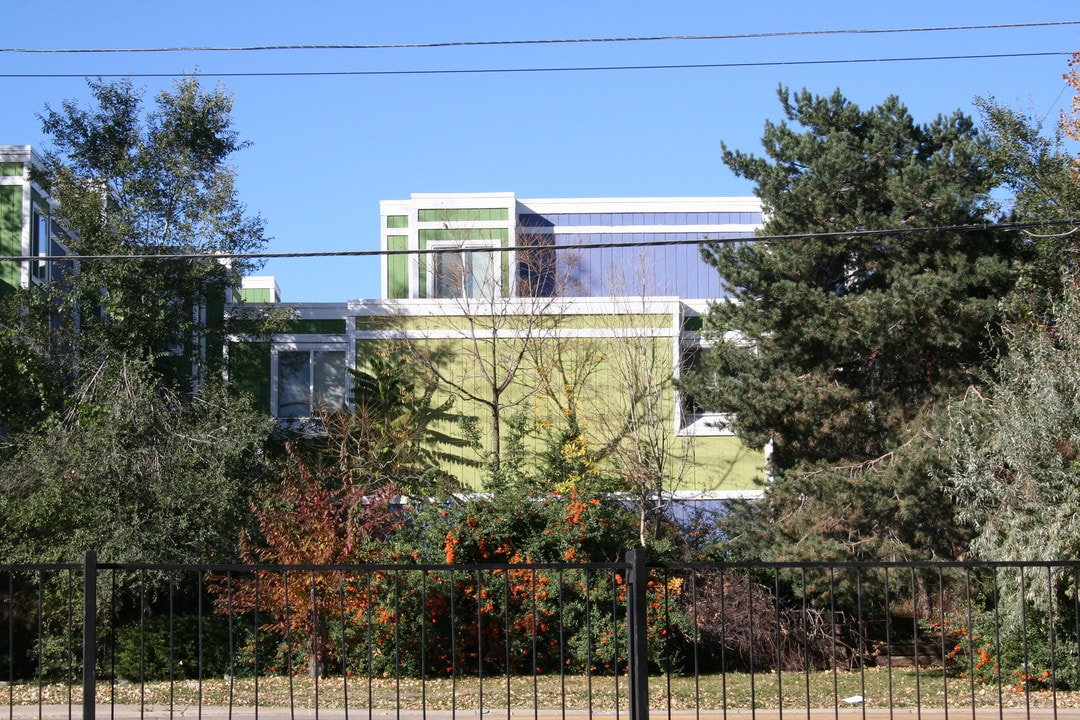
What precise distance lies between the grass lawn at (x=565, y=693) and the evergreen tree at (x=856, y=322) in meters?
2.66

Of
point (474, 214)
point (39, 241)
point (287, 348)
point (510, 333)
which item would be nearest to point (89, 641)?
point (510, 333)

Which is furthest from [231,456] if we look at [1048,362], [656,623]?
[1048,362]

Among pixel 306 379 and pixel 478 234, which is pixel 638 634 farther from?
pixel 478 234

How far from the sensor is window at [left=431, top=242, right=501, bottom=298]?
931 inches

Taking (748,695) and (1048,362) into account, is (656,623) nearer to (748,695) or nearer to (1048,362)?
(748,695)

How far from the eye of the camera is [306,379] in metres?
23.2

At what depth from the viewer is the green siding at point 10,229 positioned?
2209 cm

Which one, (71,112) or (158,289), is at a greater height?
(71,112)

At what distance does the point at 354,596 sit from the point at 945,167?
433 inches

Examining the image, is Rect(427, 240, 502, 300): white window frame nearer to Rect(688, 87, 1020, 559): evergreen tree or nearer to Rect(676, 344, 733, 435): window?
Rect(676, 344, 733, 435): window

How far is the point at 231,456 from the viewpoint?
1833 centimetres

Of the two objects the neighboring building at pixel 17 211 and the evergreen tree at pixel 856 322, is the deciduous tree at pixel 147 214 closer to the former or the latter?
the neighboring building at pixel 17 211

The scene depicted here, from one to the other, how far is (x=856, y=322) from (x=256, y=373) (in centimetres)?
1200

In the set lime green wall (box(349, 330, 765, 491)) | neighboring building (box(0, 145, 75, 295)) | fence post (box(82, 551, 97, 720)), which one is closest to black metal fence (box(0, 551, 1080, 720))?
lime green wall (box(349, 330, 765, 491))
